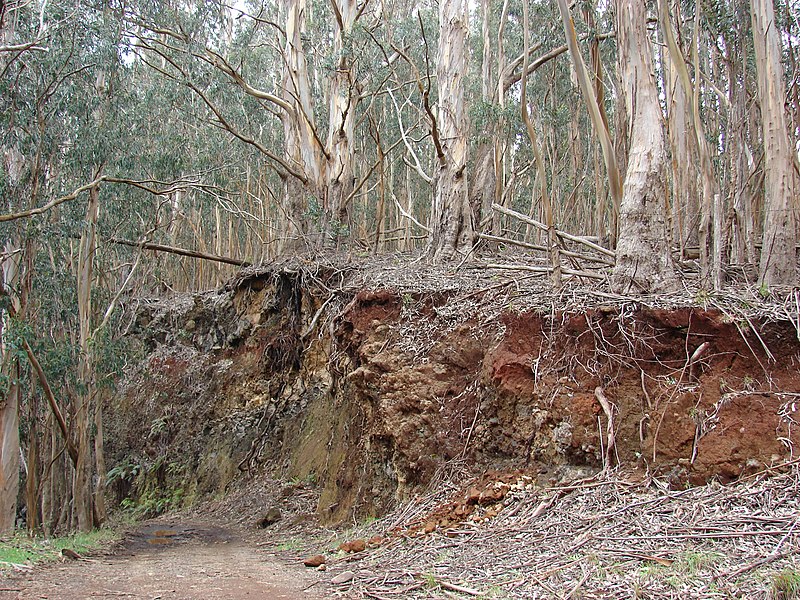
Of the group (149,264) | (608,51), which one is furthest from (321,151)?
(608,51)

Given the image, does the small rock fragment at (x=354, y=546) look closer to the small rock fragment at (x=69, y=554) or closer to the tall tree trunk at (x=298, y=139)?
the small rock fragment at (x=69, y=554)

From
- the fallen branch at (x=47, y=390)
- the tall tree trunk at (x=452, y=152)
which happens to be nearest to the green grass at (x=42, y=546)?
the fallen branch at (x=47, y=390)

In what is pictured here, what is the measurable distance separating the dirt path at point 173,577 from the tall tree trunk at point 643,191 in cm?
453

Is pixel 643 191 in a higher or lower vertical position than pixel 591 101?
lower

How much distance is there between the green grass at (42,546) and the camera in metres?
7.50

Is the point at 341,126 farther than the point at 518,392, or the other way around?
the point at 341,126

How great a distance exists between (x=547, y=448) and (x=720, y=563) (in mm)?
2558

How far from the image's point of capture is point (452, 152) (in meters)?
11.3

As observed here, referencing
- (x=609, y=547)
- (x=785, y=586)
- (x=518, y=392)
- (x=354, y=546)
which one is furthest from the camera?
(x=518, y=392)

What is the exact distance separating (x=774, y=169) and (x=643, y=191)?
138 centimetres

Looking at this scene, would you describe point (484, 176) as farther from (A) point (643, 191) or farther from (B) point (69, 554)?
(B) point (69, 554)

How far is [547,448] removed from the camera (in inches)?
278

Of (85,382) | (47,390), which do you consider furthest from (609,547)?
(85,382)

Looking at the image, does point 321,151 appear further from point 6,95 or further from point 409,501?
point 409,501
